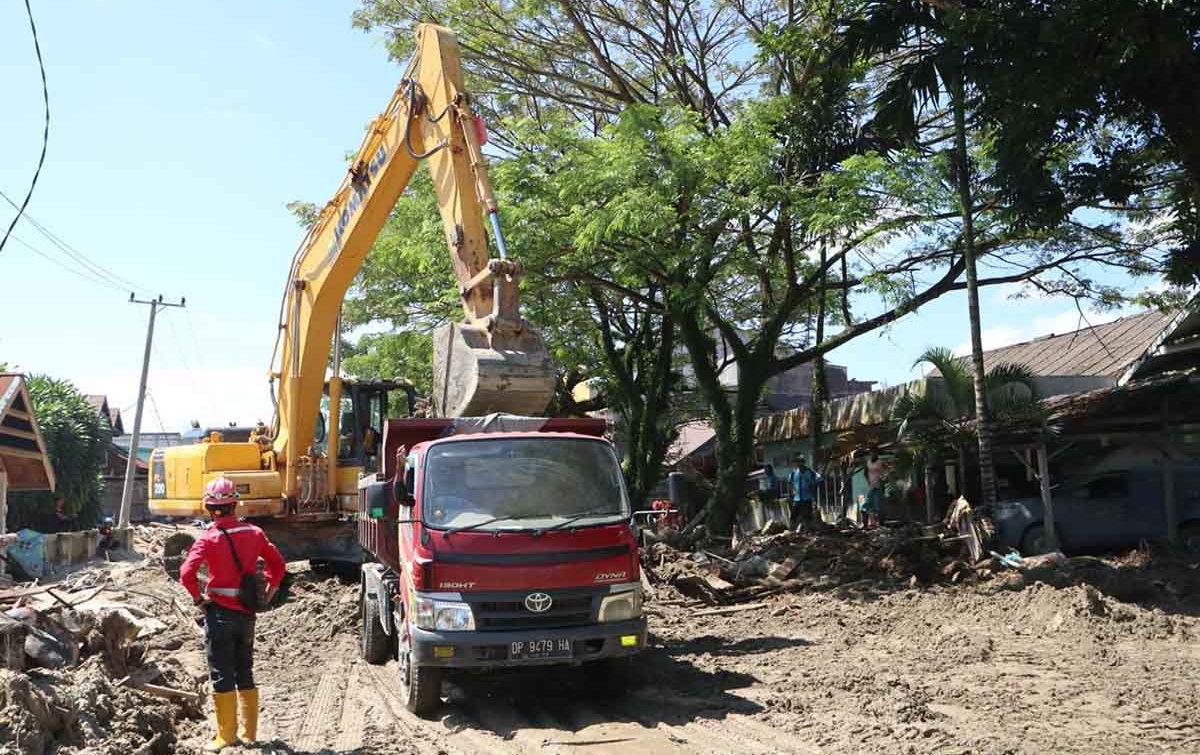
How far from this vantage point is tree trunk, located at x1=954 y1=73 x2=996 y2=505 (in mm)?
16156

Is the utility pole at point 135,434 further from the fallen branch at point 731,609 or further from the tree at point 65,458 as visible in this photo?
the fallen branch at point 731,609

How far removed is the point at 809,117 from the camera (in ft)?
54.9

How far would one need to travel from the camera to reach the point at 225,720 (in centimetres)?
744

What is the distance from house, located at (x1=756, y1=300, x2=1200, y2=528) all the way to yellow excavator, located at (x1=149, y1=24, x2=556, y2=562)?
33.7 feet

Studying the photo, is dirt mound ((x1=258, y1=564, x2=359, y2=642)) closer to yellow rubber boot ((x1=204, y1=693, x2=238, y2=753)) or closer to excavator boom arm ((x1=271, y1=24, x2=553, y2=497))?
excavator boom arm ((x1=271, y1=24, x2=553, y2=497))

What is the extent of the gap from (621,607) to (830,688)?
1913 mm

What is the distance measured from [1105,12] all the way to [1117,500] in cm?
938

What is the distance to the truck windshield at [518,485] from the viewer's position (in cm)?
861

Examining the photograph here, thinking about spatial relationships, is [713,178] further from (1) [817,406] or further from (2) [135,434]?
(2) [135,434]

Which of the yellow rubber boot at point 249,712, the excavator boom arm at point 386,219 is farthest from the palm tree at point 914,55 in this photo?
the yellow rubber boot at point 249,712

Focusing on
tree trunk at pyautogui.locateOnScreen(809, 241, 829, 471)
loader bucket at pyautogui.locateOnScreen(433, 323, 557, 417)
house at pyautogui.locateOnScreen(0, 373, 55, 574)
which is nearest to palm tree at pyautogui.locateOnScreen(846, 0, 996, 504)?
loader bucket at pyautogui.locateOnScreen(433, 323, 557, 417)

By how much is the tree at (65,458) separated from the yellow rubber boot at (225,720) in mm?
28435

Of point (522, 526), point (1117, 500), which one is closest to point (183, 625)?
point (522, 526)

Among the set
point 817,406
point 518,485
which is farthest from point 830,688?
point 817,406
